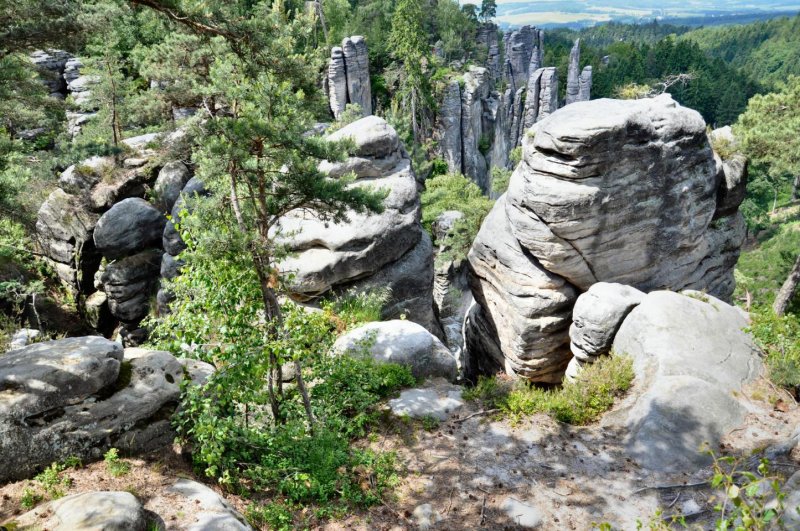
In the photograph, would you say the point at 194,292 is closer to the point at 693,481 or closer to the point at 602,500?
the point at 602,500

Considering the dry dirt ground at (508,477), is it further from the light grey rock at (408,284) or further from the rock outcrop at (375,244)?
the rock outcrop at (375,244)

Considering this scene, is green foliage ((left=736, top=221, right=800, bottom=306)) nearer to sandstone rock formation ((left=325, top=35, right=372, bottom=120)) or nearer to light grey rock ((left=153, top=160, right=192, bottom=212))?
light grey rock ((left=153, top=160, right=192, bottom=212))

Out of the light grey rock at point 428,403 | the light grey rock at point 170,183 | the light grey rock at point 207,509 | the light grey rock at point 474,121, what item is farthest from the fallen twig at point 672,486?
the light grey rock at point 474,121

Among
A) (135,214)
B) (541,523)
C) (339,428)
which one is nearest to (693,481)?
(541,523)

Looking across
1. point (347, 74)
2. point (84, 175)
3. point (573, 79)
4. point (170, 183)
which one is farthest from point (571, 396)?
point (573, 79)

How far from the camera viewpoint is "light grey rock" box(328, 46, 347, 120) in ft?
135

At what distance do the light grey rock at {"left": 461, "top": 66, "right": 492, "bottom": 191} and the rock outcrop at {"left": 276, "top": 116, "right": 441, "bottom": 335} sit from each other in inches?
1377

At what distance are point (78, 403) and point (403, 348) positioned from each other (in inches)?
→ 227

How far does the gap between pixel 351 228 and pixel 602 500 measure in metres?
8.72

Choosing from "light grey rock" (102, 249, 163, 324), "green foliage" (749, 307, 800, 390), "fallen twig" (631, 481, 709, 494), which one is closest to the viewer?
"fallen twig" (631, 481, 709, 494)

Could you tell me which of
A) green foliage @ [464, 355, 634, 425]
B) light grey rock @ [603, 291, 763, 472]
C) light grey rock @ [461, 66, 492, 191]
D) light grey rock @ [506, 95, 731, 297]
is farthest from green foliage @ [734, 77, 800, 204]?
light grey rock @ [461, 66, 492, 191]

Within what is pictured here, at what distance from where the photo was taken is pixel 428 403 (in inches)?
361

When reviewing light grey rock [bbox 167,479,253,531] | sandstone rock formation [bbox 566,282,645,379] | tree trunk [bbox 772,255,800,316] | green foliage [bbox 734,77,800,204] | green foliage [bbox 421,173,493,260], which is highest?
green foliage [bbox 734,77,800,204]

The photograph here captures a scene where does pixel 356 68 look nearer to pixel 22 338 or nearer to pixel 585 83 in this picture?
pixel 585 83
